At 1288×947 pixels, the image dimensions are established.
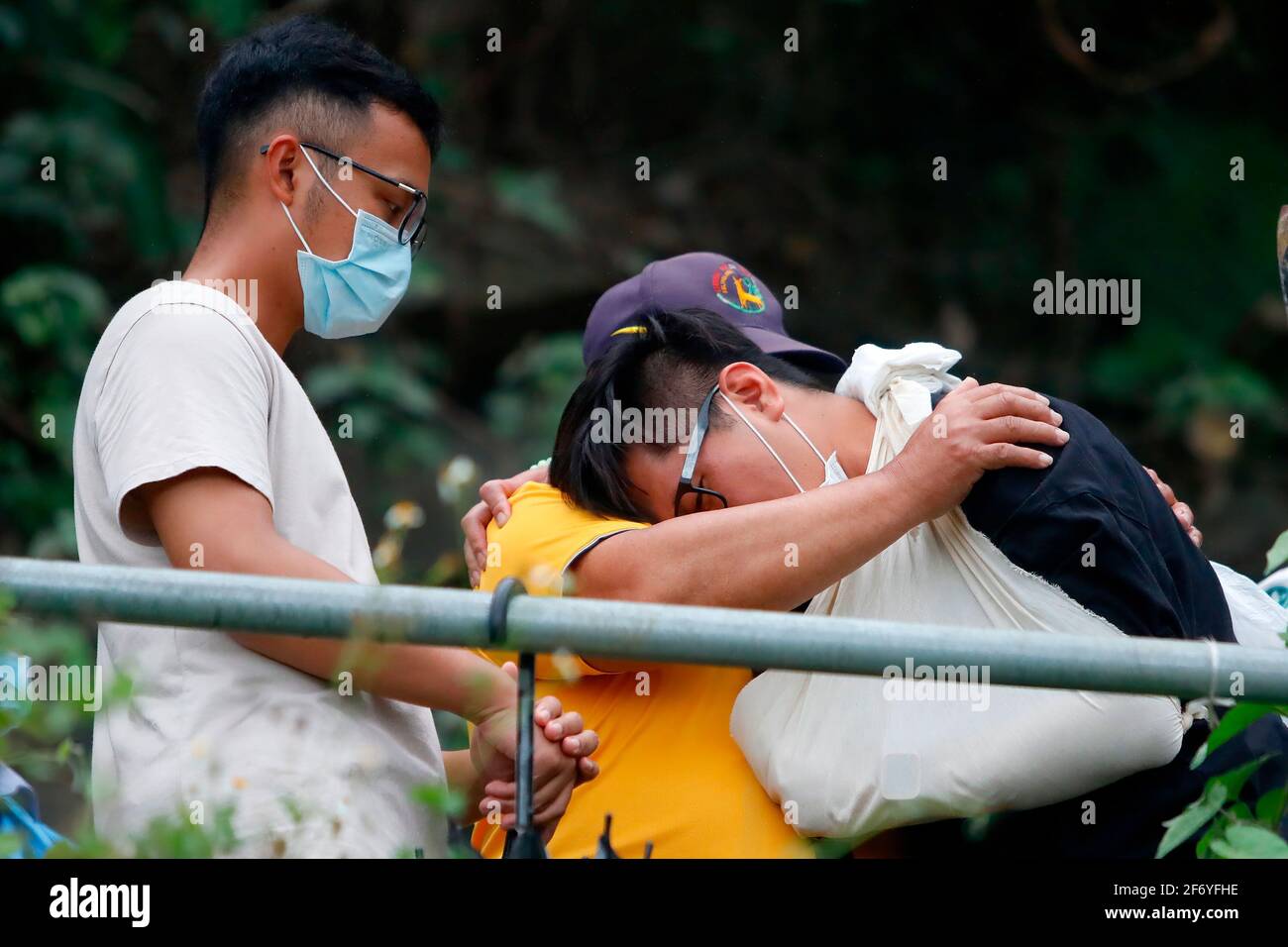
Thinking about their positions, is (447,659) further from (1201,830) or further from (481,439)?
(481,439)

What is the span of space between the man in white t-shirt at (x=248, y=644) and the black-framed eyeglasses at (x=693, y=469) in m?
0.53

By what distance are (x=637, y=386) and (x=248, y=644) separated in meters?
0.85

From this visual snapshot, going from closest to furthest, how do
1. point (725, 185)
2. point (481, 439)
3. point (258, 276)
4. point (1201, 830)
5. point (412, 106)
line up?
point (1201, 830)
point (258, 276)
point (412, 106)
point (481, 439)
point (725, 185)

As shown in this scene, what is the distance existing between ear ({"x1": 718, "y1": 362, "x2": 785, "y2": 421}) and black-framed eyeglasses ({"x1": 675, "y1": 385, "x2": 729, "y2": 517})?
0.19ft

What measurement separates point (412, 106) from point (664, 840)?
1.17 m

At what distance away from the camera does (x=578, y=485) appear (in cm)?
255

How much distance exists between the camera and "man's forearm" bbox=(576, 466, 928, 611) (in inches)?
84.4

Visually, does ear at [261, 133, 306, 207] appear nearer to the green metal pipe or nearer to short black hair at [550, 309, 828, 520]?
short black hair at [550, 309, 828, 520]

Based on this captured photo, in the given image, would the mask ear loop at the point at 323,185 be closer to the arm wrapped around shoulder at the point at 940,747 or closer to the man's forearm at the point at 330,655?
the man's forearm at the point at 330,655

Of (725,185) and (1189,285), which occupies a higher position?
(725,185)

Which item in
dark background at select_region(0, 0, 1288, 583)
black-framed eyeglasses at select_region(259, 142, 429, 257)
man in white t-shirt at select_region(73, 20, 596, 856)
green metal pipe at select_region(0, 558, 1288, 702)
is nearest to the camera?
green metal pipe at select_region(0, 558, 1288, 702)

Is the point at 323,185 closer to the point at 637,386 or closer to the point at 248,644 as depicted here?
the point at 637,386

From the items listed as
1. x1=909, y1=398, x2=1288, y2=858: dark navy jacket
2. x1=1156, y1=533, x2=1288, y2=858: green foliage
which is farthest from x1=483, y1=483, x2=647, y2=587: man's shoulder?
x1=1156, y1=533, x2=1288, y2=858: green foliage

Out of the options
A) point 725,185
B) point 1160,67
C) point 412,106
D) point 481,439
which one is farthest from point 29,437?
point 1160,67
